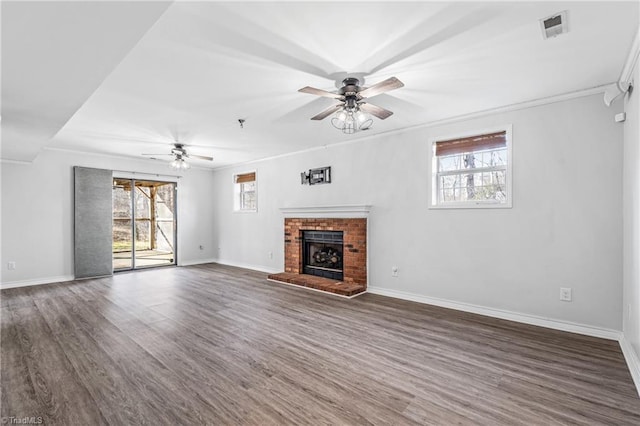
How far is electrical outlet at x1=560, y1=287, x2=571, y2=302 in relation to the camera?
329 cm

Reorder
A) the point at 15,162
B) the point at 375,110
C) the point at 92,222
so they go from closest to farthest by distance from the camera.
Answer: the point at 375,110 → the point at 15,162 → the point at 92,222

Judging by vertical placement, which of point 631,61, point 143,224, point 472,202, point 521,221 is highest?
point 631,61

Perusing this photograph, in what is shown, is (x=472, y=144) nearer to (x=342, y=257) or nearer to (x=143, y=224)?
(x=342, y=257)

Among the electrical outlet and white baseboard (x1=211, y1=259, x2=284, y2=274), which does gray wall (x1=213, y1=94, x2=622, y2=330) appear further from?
white baseboard (x1=211, y1=259, x2=284, y2=274)

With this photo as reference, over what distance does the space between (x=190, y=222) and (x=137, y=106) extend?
4.74 m

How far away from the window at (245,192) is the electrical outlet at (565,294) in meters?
5.82

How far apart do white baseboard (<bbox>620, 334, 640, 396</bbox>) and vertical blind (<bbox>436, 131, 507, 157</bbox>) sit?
237 centimetres

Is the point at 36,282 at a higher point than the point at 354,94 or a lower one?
lower

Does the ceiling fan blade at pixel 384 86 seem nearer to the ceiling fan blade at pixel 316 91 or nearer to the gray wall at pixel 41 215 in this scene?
the ceiling fan blade at pixel 316 91

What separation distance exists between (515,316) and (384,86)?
3124 mm

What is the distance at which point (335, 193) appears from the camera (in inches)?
221

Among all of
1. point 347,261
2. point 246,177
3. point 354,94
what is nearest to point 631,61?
point 354,94

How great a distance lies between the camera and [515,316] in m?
3.62

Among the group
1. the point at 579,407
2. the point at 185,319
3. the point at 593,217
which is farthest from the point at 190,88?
the point at 593,217
